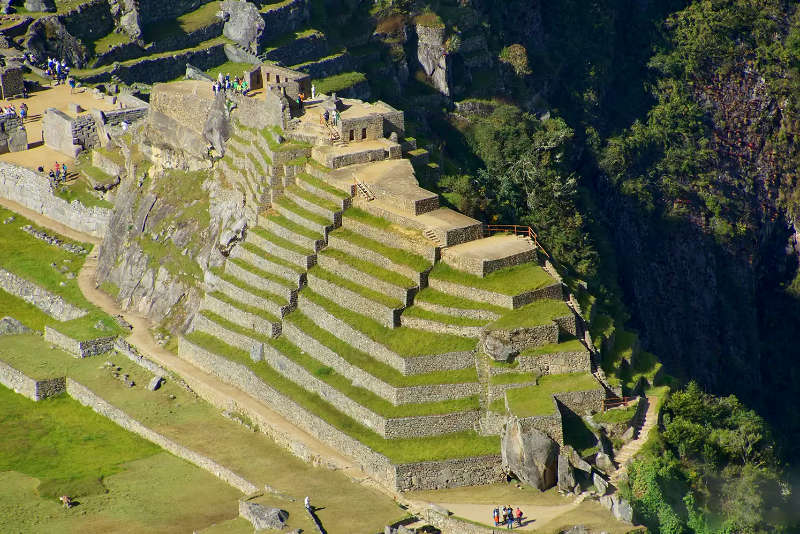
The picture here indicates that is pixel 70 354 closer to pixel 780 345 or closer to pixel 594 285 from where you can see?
pixel 594 285

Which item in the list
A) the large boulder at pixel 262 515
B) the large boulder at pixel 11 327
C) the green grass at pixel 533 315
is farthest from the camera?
the large boulder at pixel 11 327

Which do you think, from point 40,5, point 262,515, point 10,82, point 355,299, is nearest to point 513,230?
point 355,299

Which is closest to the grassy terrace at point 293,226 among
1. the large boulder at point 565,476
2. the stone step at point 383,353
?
the stone step at point 383,353

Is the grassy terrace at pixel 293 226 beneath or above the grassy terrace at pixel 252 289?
above

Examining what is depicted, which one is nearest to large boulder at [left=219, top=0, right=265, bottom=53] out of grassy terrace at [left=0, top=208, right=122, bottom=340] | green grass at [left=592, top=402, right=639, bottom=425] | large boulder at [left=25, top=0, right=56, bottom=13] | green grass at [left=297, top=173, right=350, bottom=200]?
large boulder at [left=25, top=0, right=56, bottom=13]

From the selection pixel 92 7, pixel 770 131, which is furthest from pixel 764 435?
pixel 770 131

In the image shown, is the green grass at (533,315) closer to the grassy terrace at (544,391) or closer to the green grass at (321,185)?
the grassy terrace at (544,391)

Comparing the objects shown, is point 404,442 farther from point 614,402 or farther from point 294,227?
point 294,227
